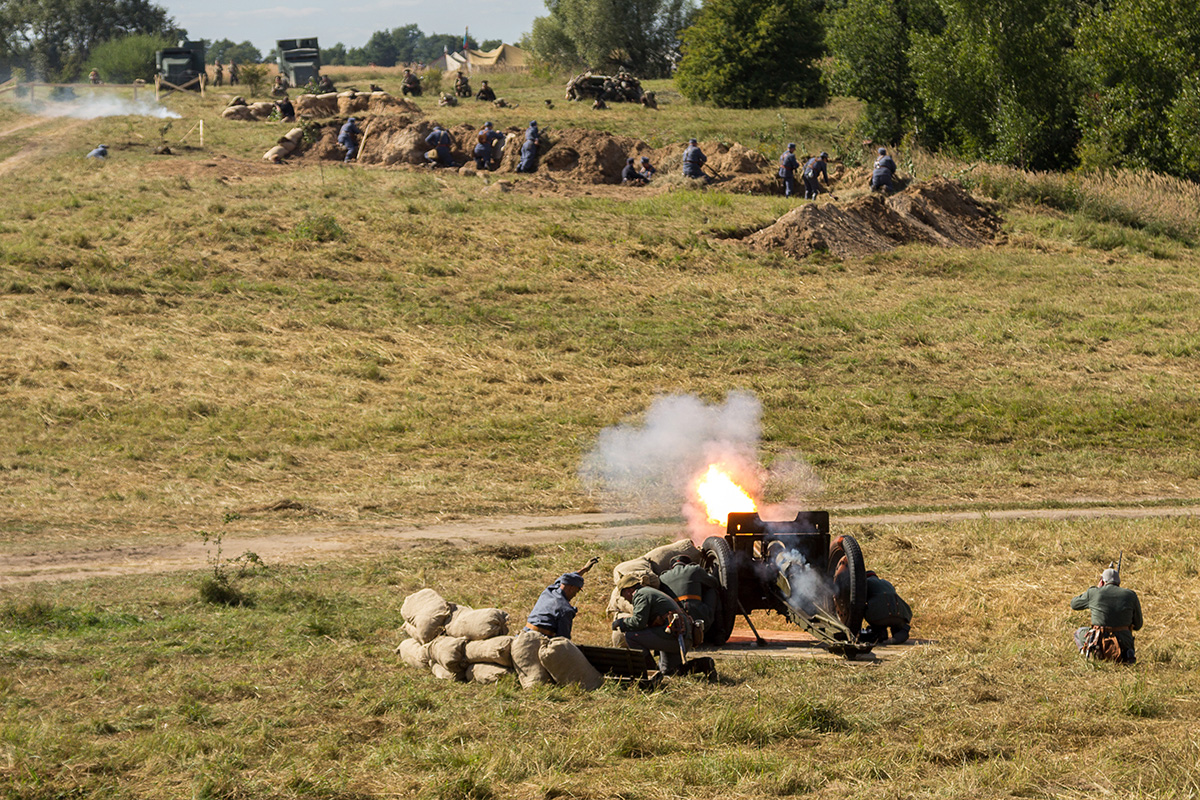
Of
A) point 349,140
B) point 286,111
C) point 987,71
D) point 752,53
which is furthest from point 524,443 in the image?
point 752,53

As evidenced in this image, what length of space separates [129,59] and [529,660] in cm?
7373

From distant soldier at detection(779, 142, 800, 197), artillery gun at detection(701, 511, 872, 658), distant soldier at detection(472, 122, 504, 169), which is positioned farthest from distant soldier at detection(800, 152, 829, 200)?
artillery gun at detection(701, 511, 872, 658)

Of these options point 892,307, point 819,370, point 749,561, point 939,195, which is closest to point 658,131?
point 939,195

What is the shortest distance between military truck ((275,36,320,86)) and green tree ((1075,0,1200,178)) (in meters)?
36.5

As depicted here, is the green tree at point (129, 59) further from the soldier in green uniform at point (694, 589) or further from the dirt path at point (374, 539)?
the soldier in green uniform at point (694, 589)

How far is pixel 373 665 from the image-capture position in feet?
32.8

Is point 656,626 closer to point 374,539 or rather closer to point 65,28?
point 374,539

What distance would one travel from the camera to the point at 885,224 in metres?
32.3

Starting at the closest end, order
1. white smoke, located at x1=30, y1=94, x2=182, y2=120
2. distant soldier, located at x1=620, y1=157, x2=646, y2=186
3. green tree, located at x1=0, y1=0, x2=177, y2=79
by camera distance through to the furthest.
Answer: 1. distant soldier, located at x1=620, y1=157, x2=646, y2=186
2. white smoke, located at x1=30, y1=94, x2=182, y2=120
3. green tree, located at x1=0, y1=0, x2=177, y2=79

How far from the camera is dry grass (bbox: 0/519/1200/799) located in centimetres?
730

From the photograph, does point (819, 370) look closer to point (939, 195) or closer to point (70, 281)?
point (939, 195)

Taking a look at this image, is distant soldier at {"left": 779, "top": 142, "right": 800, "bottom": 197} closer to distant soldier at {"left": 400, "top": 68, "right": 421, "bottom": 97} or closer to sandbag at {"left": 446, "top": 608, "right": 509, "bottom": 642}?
distant soldier at {"left": 400, "top": 68, "right": 421, "bottom": 97}

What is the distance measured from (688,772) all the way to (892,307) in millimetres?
21407

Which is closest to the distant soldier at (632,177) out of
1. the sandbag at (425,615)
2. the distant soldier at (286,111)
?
the distant soldier at (286,111)
